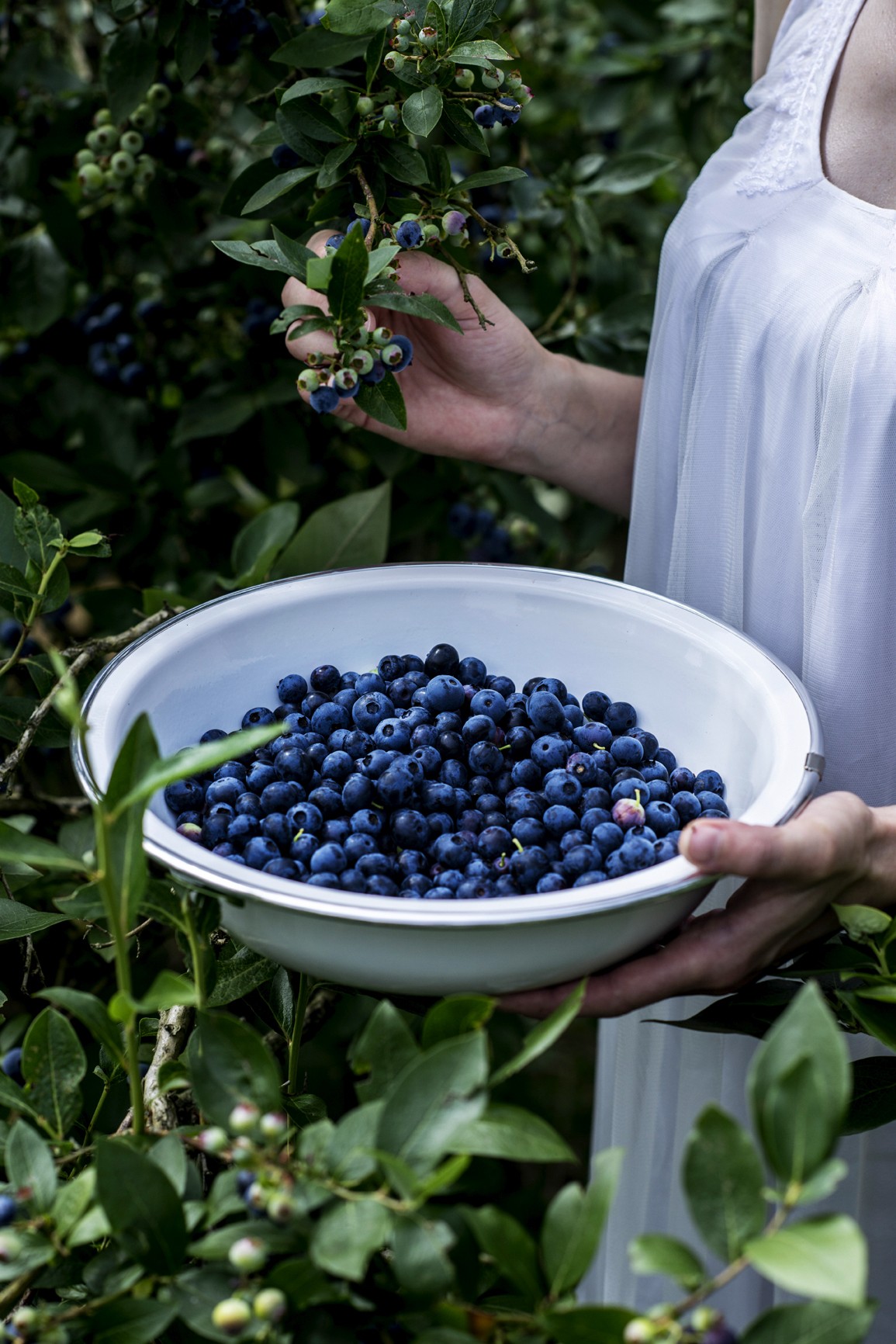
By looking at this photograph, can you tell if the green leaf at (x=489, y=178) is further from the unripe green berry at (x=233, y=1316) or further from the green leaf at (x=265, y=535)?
the unripe green berry at (x=233, y=1316)

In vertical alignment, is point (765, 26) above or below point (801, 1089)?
above

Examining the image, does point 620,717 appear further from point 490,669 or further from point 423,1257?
point 423,1257

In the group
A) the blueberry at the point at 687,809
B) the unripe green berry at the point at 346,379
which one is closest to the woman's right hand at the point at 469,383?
the unripe green berry at the point at 346,379

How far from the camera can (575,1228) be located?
416mm

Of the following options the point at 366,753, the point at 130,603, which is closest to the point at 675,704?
the point at 366,753

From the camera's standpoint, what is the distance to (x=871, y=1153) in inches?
35.3

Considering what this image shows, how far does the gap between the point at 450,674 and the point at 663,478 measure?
1.03 ft

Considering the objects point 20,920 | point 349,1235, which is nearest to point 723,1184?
point 349,1235

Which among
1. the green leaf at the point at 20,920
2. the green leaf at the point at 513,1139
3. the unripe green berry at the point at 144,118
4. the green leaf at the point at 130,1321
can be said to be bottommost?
the green leaf at the point at 20,920

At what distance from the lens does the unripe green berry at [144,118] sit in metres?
1.11

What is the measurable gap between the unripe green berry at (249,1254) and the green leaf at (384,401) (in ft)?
1.58

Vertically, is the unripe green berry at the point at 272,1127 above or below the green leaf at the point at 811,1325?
below

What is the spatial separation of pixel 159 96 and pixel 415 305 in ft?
1.86

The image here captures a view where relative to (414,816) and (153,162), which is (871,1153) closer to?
(414,816)
